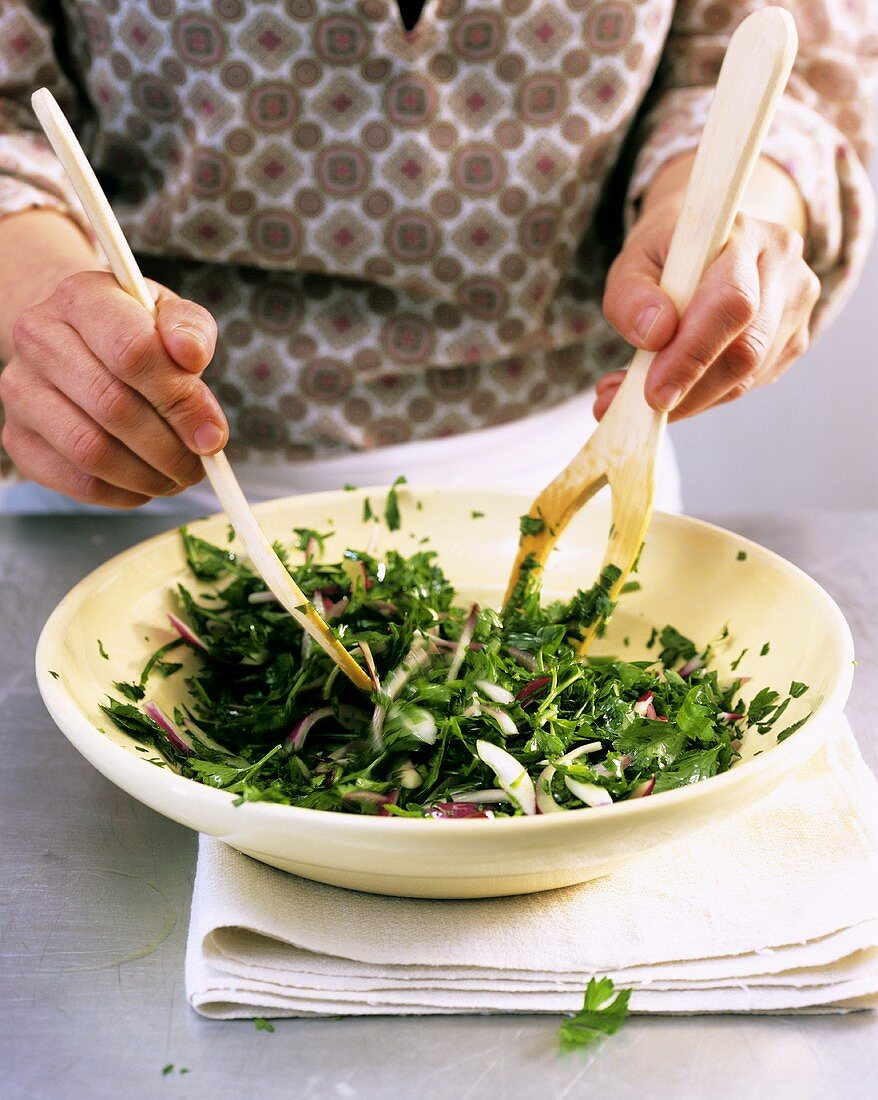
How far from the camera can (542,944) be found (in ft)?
2.59

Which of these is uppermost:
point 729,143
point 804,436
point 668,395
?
point 729,143

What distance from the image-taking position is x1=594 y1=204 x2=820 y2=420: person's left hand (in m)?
0.99

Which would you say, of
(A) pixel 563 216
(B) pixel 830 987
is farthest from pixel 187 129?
(B) pixel 830 987

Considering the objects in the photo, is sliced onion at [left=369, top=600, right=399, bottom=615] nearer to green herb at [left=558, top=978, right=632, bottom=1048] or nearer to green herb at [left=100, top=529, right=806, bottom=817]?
green herb at [left=100, top=529, right=806, bottom=817]

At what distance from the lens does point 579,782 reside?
0.81 metres

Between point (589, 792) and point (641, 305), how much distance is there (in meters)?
0.46

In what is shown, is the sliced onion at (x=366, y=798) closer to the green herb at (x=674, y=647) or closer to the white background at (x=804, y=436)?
the green herb at (x=674, y=647)

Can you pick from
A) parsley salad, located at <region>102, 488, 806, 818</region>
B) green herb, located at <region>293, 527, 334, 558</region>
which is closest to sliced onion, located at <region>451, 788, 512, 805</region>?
parsley salad, located at <region>102, 488, 806, 818</region>

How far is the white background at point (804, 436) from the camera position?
2916 mm

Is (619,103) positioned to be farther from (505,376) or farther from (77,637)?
(77,637)

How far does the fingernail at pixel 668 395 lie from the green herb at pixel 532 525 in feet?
0.68

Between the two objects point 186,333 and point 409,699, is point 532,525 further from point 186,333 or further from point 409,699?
point 186,333

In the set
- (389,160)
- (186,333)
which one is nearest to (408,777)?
(186,333)

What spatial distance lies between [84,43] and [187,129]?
193 mm
